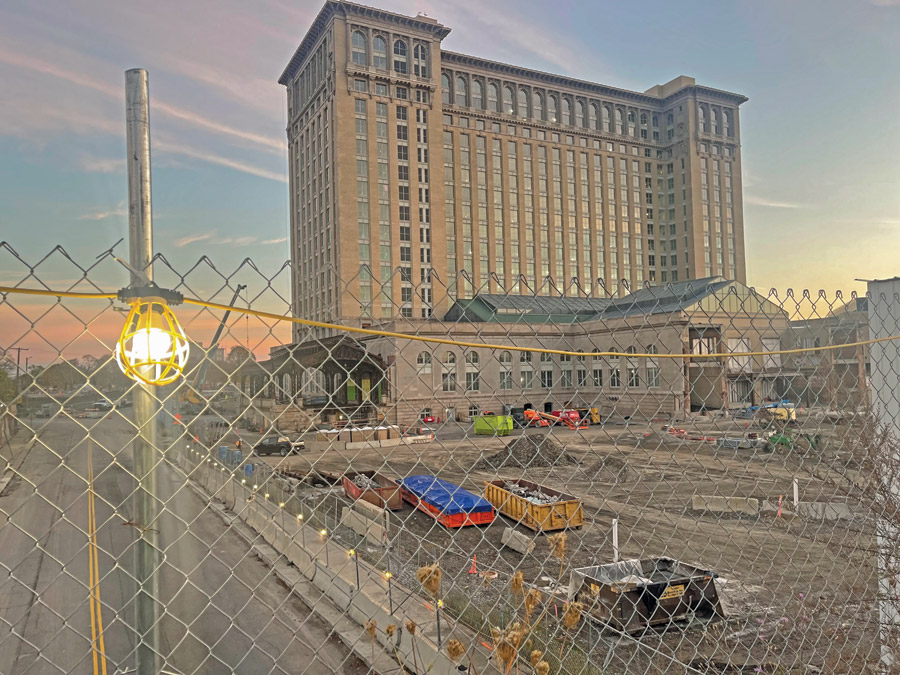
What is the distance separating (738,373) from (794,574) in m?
9.29

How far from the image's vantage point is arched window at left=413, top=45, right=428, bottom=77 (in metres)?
64.5

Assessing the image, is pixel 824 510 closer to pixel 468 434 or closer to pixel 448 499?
pixel 468 434

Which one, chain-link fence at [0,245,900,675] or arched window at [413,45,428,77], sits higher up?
arched window at [413,45,428,77]

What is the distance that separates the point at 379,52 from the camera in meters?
62.6

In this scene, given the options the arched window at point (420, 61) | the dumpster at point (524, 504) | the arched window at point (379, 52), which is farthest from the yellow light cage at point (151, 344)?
the arched window at point (420, 61)

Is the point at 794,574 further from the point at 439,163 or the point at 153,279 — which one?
the point at 439,163

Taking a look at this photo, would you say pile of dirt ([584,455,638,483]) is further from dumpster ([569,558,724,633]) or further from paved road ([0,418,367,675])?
paved road ([0,418,367,675])

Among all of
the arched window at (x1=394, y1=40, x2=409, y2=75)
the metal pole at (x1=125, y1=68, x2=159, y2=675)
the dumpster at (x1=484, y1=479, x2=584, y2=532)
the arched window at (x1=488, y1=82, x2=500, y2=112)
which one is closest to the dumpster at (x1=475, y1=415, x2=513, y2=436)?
the metal pole at (x1=125, y1=68, x2=159, y2=675)

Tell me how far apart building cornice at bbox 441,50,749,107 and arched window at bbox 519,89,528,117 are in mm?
2005

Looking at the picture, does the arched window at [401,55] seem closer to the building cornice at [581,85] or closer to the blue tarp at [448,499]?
the building cornice at [581,85]

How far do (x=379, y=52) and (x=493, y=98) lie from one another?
17041 mm

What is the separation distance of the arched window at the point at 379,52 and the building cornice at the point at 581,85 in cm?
954

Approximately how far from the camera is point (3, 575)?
1121 centimetres

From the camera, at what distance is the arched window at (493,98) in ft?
240
